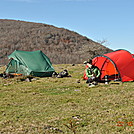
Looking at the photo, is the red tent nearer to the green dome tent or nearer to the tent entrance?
the tent entrance

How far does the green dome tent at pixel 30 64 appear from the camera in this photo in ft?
73.6

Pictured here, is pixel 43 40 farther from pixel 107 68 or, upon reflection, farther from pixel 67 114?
pixel 67 114

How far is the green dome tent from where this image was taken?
22.4 meters

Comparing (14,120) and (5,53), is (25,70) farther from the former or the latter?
(5,53)

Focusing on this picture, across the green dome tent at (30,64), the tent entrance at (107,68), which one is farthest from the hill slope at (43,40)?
the tent entrance at (107,68)

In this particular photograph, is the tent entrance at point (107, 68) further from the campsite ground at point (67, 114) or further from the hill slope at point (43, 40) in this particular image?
the hill slope at point (43, 40)

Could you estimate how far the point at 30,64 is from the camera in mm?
22688

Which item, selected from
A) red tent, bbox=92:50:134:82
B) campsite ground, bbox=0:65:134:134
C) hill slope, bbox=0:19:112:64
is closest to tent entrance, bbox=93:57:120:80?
red tent, bbox=92:50:134:82

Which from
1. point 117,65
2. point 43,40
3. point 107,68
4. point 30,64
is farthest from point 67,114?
point 43,40

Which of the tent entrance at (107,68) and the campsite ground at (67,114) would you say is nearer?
the campsite ground at (67,114)

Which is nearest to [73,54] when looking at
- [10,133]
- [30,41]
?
[30,41]

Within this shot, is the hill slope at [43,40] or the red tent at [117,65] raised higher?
the hill slope at [43,40]

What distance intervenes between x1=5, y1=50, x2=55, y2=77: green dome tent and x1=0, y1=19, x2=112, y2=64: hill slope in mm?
22851

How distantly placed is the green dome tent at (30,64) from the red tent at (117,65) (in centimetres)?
634
